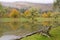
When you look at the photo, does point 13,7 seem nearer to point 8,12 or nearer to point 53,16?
point 8,12

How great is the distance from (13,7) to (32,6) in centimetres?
27

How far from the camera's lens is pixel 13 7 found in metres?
2.11

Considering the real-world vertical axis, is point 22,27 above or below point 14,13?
below

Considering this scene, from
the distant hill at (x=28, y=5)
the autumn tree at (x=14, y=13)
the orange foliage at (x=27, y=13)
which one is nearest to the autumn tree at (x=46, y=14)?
the distant hill at (x=28, y=5)

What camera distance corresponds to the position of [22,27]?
209 cm

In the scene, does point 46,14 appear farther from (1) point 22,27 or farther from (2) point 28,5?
(1) point 22,27

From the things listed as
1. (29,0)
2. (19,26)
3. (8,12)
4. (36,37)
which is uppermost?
(29,0)

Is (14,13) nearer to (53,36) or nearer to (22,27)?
(22,27)

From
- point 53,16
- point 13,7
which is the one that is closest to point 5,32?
point 13,7

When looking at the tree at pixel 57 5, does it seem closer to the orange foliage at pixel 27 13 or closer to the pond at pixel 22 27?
the pond at pixel 22 27

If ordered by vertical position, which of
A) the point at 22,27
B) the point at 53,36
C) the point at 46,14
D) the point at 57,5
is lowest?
the point at 53,36

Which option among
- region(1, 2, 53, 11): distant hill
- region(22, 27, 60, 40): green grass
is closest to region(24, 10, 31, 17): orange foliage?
region(1, 2, 53, 11): distant hill

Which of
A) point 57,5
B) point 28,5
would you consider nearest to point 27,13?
point 28,5

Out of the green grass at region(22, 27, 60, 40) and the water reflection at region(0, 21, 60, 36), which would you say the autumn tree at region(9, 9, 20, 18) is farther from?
the green grass at region(22, 27, 60, 40)
